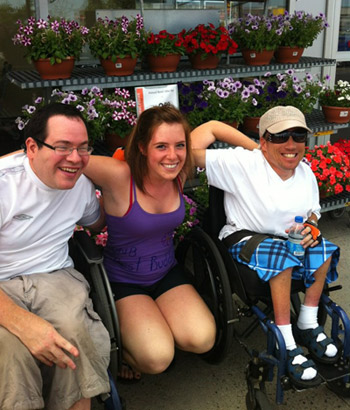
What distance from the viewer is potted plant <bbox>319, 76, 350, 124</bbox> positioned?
426 centimetres

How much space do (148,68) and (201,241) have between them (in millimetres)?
1914

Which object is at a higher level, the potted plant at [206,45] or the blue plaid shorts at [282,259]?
the potted plant at [206,45]

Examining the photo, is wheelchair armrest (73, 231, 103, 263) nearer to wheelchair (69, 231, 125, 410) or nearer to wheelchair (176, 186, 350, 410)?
wheelchair (69, 231, 125, 410)

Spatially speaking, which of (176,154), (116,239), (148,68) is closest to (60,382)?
(116,239)

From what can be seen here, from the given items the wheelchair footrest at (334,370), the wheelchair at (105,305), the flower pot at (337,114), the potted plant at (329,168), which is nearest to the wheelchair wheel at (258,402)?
the wheelchair footrest at (334,370)

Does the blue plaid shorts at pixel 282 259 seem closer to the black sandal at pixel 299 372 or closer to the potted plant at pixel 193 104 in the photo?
the black sandal at pixel 299 372

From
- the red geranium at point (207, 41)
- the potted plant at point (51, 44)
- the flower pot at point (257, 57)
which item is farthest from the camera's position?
the flower pot at point (257, 57)

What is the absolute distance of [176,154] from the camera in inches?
84.1

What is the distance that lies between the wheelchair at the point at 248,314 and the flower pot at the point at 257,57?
6.23 feet

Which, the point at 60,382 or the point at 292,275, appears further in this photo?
the point at 292,275

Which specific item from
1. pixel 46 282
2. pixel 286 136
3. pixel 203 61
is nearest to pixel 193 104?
pixel 203 61

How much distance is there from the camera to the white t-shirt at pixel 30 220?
1868 mm

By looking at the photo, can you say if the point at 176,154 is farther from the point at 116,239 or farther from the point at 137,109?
the point at 137,109

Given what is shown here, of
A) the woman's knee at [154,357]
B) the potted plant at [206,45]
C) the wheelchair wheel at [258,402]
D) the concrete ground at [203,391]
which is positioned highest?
the potted plant at [206,45]
